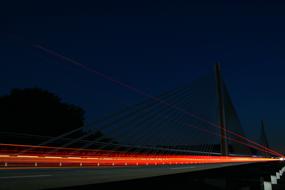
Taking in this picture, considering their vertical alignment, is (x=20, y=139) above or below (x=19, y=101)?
below

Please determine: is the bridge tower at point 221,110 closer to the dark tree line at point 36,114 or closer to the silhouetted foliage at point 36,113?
the dark tree line at point 36,114

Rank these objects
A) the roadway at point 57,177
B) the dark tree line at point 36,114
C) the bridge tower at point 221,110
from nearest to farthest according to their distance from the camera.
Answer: the roadway at point 57,177 < the bridge tower at point 221,110 < the dark tree line at point 36,114

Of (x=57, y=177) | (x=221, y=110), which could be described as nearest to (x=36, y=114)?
(x=221, y=110)

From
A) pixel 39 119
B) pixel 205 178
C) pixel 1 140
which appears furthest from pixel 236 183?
pixel 39 119

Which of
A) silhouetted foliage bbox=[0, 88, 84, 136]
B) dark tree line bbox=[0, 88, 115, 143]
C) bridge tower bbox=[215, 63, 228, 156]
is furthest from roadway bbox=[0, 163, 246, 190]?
silhouetted foliage bbox=[0, 88, 84, 136]

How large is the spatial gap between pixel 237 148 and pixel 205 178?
4402cm

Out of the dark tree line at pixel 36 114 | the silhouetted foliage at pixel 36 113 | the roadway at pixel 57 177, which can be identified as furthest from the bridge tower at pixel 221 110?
the roadway at pixel 57 177

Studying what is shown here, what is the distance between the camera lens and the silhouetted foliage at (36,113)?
38.5m

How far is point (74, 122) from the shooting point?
1897 inches

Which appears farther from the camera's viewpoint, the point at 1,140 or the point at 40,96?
the point at 40,96

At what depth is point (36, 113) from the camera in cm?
4134

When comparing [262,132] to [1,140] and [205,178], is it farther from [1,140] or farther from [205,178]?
[205,178]

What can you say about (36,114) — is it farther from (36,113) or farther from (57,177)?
(57,177)

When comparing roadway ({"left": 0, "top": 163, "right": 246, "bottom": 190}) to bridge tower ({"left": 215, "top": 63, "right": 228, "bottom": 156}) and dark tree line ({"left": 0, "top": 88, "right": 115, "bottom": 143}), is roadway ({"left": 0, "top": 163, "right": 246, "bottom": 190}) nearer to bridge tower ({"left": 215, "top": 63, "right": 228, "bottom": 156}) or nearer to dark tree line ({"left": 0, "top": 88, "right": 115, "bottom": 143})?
bridge tower ({"left": 215, "top": 63, "right": 228, "bottom": 156})
